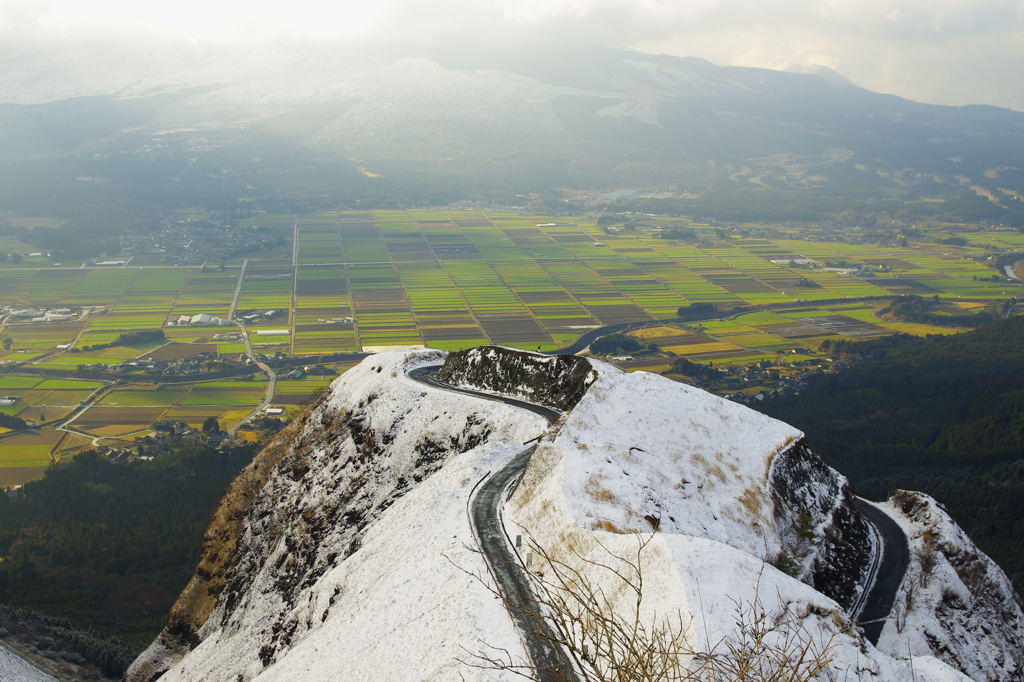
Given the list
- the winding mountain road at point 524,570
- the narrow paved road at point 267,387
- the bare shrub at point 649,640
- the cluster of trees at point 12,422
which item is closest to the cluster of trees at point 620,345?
the narrow paved road at point 267,387

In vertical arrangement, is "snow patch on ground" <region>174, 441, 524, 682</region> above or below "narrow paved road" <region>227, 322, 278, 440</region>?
above

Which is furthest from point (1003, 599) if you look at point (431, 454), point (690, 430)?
point (431, 454)

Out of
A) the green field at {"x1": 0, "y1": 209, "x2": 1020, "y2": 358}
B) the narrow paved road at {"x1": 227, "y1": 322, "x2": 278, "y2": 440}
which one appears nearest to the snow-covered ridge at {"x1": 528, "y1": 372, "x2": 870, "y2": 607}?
the narrow paved road at {"x1": 227, "y1": 322, "x2": 278, "y2": 440}

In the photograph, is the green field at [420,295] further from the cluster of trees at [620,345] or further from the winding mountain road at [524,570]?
the winding mountain road at [524,570]

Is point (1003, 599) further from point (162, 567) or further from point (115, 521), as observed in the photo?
point (115, 521)

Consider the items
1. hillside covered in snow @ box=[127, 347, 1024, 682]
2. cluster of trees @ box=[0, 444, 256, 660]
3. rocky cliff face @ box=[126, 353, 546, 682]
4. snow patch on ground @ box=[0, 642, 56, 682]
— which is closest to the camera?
Answer: hillside covered in snow @ box=[127, 347, 1024, 682]

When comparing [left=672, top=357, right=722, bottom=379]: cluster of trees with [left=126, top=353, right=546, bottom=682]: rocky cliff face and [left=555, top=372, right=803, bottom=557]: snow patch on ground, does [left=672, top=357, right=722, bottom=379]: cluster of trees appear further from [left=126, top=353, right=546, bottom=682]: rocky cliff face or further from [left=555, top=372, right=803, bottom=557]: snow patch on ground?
[left=555, top=372, right=803, bottom=557]: snow patch on ground
